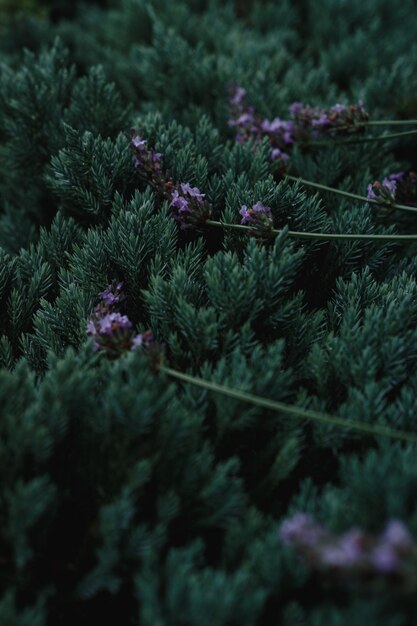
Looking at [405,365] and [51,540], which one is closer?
[51,540]

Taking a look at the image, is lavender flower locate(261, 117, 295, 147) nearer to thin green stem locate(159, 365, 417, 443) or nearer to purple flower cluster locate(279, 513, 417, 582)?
thin green stem locate(159, 365, 417, 443)

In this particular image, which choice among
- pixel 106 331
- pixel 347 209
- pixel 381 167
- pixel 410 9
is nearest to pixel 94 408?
pixel 106 331

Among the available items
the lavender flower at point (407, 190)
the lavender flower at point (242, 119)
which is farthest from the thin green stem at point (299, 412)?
the lavender flower at point (242, 119)

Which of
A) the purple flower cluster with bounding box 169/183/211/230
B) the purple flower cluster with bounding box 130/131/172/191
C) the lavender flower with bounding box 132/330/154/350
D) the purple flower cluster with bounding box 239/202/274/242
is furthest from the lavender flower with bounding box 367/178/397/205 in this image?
the lavender flower with bounding box 132/330/154/350

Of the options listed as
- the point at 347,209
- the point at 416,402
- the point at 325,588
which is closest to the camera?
the point at 325,588

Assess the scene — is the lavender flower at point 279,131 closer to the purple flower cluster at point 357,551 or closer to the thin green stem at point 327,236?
the thin green stem at point 327,236

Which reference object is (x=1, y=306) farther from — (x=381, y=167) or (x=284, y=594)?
(x=381, y=167)
